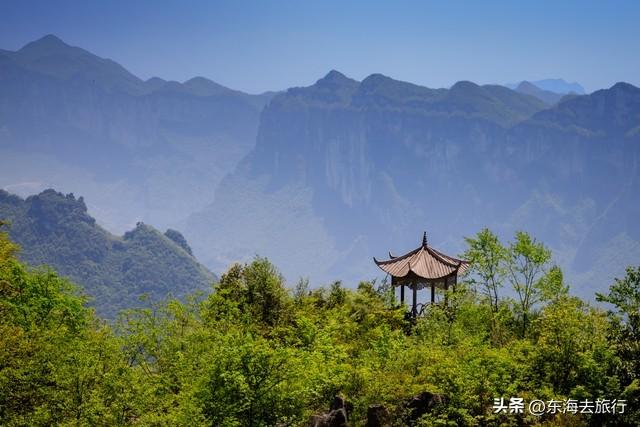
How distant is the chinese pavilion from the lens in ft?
123

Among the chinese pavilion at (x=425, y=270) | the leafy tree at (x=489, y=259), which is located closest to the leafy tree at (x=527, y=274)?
the leafy tree at (x=489, y=259)

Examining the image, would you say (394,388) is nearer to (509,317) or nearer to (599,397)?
(599,397)

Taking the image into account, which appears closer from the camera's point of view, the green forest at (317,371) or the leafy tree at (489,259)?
the green forest at (317,371)

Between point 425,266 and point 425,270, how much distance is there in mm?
342

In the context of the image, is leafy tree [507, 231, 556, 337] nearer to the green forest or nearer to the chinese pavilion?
the green forest

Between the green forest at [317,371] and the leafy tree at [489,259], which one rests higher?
the leafy tree at [489,259]

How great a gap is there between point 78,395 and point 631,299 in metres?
18.3

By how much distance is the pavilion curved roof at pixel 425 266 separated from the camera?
3734 centimetres

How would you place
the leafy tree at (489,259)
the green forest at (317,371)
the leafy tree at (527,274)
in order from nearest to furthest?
1. the green forest at (317,371)
2. the leafy tree at (527,274)
3. the leafy tree at (489,259)

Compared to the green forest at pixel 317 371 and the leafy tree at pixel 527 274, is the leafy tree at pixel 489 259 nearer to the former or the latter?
the leafy tree at pixel 527 274

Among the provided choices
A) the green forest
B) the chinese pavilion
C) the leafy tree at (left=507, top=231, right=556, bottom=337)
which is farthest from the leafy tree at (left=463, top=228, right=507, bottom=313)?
the green forest

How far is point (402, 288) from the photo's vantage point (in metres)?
39.8

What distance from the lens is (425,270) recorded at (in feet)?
123

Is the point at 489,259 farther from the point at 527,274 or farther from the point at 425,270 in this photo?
the point at 425,270
